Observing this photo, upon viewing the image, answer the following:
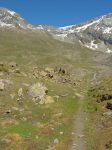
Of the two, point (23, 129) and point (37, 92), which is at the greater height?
point (37, 92)

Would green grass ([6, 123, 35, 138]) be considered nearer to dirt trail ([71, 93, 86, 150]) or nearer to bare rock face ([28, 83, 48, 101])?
dirt trail ([71, 93, 86, 150])

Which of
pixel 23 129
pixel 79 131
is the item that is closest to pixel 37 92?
pixel 23 129

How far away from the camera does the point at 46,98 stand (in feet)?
A: 218

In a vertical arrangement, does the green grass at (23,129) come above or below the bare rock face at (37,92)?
below

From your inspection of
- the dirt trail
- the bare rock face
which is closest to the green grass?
the dirt trail

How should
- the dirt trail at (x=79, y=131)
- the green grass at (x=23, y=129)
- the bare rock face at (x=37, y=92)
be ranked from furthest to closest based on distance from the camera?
the bare rock face at (x=37, y=92) < the green grass at (x=23, y=129) < the dirt trail at (x=79, y=131)

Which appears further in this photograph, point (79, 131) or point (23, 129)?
point (79, 131)

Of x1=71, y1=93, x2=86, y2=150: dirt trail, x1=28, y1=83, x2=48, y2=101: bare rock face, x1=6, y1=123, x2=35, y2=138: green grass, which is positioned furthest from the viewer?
x1=28, y1=83, x2=48, y2=101: bare rock face

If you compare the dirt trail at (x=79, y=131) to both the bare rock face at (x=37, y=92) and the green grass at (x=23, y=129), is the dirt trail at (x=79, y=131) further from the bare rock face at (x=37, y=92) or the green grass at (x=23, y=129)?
the bare rock face at (x=37, y=92)

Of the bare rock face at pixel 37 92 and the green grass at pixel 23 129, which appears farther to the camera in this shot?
the bare rock face at pixel 37 92

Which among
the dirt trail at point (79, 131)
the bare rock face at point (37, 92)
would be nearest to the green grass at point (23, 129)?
the dirt trail at point (79, 131)

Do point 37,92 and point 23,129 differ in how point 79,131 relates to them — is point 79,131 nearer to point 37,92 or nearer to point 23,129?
point 23,129

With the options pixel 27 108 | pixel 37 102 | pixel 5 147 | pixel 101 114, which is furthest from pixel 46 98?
pixel 5 147

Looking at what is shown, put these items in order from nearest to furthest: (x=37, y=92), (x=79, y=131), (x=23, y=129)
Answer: (x=23, y=129)
(x=79, y=131)
(x=37, y=92)
